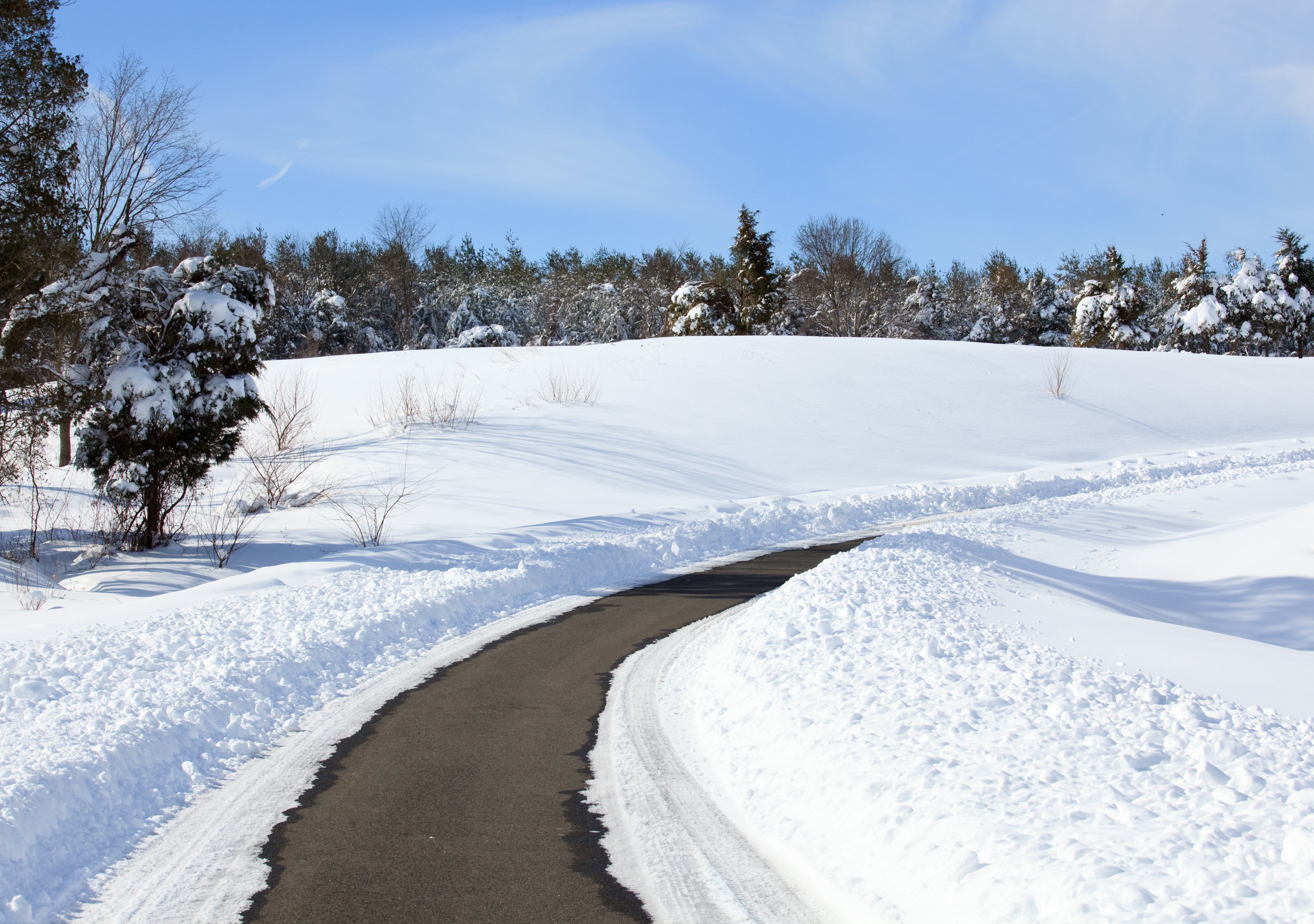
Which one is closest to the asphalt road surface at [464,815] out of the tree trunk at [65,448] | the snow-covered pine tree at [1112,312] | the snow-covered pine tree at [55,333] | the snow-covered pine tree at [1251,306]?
the snow-covered pine tree at [55,333]

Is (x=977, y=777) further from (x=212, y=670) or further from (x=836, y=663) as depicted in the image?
(x=212, y=670)

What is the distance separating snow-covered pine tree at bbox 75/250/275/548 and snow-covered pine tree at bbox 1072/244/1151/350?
5302 centimetres

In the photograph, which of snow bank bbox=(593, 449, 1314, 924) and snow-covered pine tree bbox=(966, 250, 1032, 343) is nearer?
snow bank bbox=(593, 449, 1314, 924)

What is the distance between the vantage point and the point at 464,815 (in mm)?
4480

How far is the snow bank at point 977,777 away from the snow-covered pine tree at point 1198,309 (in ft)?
185

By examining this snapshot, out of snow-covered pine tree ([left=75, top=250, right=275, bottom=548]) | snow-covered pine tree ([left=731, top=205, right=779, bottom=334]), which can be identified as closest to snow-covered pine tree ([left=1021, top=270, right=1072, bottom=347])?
snow-covered pine tree ([left=731, top=205, right=779, bottom=334])

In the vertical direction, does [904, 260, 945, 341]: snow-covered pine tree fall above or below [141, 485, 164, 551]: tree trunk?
above

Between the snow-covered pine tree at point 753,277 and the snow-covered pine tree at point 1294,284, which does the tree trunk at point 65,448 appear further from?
the snow-covered pine tree at point 1294,284

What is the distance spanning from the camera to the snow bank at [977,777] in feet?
10.5

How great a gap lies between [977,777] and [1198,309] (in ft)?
200

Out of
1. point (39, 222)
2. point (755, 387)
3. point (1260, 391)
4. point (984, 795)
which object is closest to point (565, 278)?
point (755, 387)

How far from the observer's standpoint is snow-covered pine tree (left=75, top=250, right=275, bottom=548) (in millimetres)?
14219

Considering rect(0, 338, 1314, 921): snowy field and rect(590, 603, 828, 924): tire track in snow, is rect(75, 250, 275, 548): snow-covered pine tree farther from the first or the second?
rect(590, 603, 828, 924): tire track in snow

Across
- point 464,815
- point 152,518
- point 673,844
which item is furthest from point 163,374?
point 673,844
